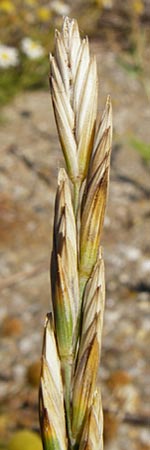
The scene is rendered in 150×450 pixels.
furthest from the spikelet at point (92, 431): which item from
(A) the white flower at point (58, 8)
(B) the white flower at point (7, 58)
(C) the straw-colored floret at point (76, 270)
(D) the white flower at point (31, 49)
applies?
(A) the white flower at point (58, 8)

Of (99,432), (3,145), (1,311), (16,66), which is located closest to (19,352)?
(1,311)

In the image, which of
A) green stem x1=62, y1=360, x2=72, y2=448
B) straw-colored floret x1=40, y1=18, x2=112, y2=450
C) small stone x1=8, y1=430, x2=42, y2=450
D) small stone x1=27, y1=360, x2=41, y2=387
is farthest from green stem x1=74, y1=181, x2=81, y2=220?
small stone x1=27, y1=360, x2=41, y2=387

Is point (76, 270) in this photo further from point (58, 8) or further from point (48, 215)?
point (58, 8)

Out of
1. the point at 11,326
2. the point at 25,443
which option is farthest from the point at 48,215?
the point at 25,443

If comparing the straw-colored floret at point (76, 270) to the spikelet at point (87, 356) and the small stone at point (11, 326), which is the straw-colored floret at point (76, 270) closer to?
the spikelet at point (87, 356)

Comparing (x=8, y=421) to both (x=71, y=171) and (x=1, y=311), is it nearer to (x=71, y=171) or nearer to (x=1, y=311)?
(x=1, y=311)

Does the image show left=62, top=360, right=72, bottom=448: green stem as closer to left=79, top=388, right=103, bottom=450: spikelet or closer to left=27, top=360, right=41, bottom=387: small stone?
left=79, top=388, right=103, bottom=450: spikelet

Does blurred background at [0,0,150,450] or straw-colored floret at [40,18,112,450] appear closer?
straw-colored floret at [40,18,112,450]
